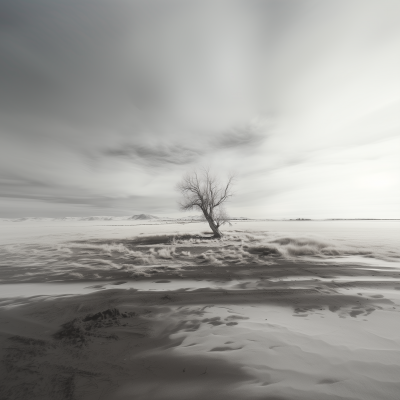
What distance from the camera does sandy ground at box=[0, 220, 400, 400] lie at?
2.60 metres

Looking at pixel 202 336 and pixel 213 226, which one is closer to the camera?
pixel 202 336

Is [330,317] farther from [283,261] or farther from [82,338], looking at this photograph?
[283,261]

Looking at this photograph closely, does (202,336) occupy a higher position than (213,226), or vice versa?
(213,226)

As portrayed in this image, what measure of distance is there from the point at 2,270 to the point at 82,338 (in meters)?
8.28

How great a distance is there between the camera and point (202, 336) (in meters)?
3.82

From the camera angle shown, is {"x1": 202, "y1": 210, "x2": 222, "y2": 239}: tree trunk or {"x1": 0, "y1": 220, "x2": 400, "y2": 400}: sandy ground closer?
{"x1": 0, "y1": 220, "x2": 400, "y2": 400}: sandy ground

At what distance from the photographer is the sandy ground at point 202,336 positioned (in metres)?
2.60

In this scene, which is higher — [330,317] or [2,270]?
[2,270]

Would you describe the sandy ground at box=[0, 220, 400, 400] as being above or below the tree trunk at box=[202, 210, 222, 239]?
below

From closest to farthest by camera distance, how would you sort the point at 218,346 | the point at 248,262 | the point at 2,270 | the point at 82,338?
the point at 218,346 < the point at 82,338 < the point at 2,270 < the point at 248,262

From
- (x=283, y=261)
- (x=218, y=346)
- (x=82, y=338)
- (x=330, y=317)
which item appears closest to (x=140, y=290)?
(x=82, y=338)

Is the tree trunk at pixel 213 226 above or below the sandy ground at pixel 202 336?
above

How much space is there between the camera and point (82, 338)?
3777 mm

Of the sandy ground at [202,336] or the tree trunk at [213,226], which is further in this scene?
the tree trunk at [213,226]
